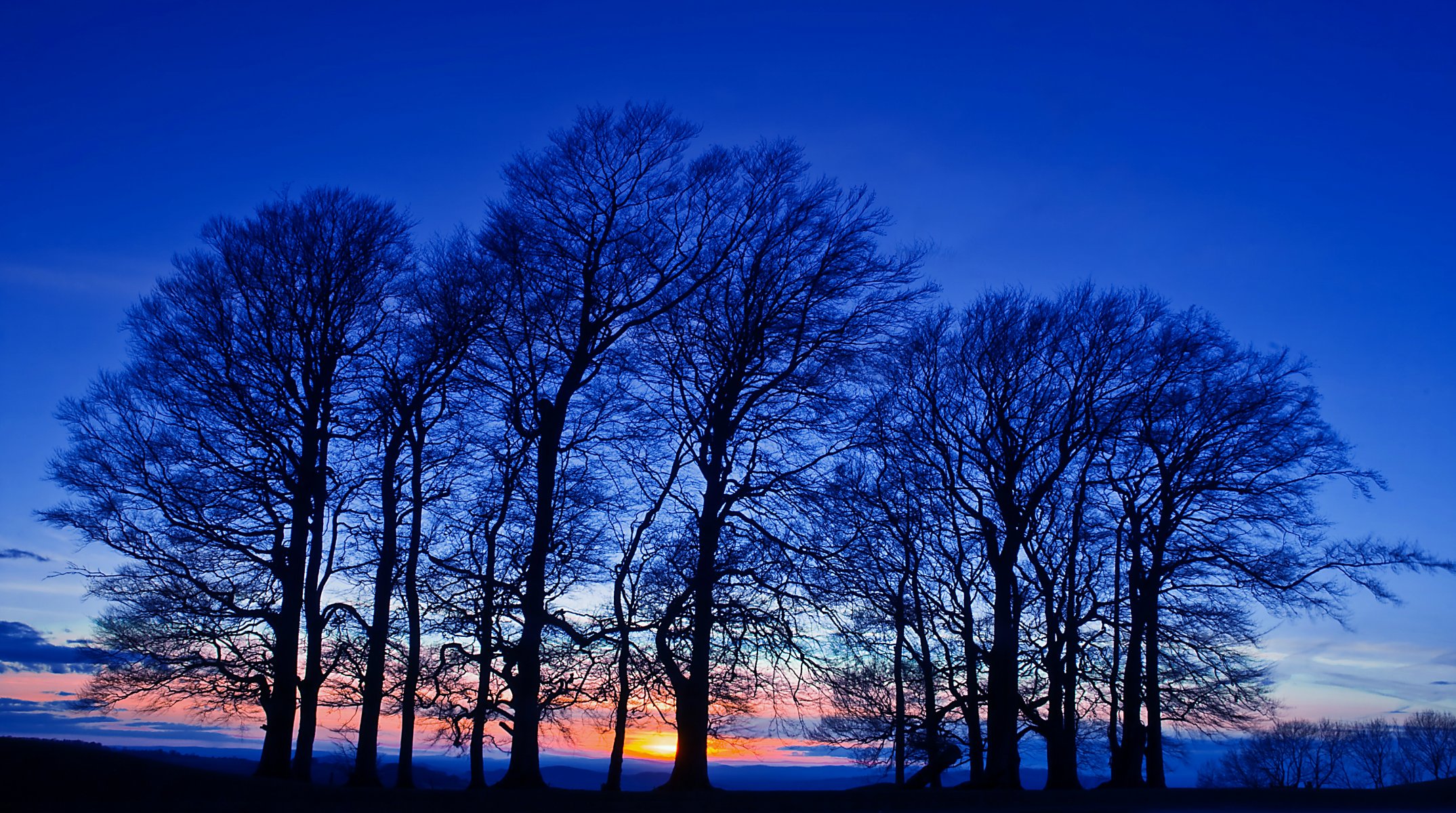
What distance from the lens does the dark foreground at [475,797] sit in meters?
12.5

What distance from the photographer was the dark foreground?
1246cm

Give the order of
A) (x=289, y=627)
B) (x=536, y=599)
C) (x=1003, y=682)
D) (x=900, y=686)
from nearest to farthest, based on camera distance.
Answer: (x=536, y=599) → (x=289, y=627) → (x=1003, y=682) → (x=900, y=686)

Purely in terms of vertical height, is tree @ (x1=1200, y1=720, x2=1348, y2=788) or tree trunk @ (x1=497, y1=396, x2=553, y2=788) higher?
tree trunk @ (x1=497, y1=396, x2=553, y2=788)

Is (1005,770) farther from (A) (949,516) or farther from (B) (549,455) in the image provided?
(B) (549,455)

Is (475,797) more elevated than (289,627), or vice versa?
(289,627)

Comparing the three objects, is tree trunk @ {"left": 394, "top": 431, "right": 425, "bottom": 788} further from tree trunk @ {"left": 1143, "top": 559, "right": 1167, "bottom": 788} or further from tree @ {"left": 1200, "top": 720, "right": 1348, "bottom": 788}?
tree @ {"left": 1200, "top": 720, "right": 1348, "bottom": 788}

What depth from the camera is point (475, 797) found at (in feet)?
53.2

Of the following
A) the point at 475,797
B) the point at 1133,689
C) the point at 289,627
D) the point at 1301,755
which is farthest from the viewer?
the point at 1301,755

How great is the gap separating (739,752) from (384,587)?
9.29m

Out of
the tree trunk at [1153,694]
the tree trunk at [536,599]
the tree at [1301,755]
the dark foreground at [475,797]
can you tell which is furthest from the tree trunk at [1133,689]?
the tree at [1301,755]

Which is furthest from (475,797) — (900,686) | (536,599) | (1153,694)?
(1153,694)

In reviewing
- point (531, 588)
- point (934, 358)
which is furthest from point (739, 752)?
point (934, 358)

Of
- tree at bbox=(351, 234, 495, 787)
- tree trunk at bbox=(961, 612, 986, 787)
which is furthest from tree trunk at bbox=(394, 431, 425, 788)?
tree trunk at bbox=(961, 612, 986, 787)

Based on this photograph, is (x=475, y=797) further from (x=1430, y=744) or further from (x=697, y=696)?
(x=1430, y=744)
